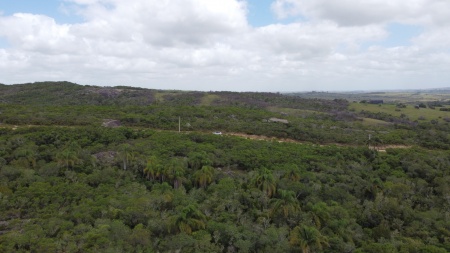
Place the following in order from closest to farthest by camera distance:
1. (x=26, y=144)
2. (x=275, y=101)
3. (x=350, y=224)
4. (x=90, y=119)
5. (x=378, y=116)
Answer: (x=350, y=224), (x=26, y=144), (x=90, y=119), (x=378, y=116), (x=275, y=101)

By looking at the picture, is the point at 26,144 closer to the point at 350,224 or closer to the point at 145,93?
the point at 350,224

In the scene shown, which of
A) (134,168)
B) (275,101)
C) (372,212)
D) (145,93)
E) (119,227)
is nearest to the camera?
(119,227)

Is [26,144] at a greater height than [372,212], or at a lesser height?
greater

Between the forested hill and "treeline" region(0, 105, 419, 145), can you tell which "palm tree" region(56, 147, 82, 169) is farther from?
the forested hill

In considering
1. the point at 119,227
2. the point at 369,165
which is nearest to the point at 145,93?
the point at 369,165

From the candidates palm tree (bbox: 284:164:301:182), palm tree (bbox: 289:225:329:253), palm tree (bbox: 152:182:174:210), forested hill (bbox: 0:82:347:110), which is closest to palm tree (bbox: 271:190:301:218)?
palm tree (bbox: 289:225:329:253)

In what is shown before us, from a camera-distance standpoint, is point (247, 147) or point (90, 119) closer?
point (247, 147)

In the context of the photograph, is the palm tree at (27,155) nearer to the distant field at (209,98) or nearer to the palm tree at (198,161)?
the palm tree at (198,161)
